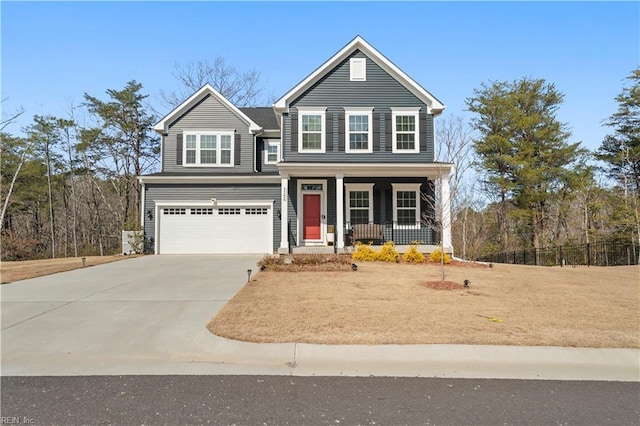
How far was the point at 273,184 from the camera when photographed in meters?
18.6

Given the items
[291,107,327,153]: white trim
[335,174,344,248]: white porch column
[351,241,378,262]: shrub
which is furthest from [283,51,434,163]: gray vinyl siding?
[351,241,378,262]: shrub

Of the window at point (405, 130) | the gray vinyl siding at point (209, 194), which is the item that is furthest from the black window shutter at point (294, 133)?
the window at point (405, 130)

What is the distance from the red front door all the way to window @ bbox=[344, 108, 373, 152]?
2.95 metres

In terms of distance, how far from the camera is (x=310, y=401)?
3773 mm

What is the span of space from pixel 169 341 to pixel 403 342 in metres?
3.40

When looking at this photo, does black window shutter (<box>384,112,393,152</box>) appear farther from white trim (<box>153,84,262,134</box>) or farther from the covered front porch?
white trim (<box>153,84,262,134</box>)

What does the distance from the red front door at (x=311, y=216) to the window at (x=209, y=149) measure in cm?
462

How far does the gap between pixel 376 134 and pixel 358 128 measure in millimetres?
882

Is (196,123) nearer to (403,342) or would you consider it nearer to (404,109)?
(404,109)

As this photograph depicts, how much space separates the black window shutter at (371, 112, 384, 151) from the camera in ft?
57.6

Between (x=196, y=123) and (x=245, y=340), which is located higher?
(x=196, y=123)

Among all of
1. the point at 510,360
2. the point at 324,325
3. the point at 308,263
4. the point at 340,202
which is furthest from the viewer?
the point at 340,202

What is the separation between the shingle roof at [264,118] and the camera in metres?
20.5

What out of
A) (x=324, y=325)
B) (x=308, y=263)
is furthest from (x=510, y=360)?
(x=308, y=263)
